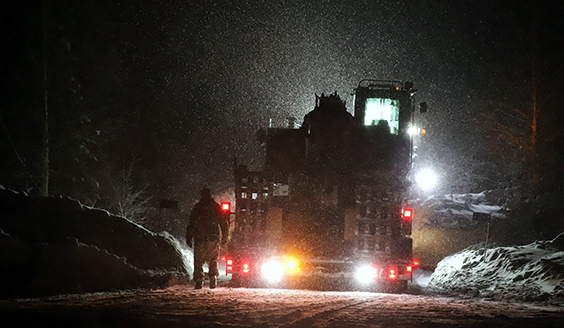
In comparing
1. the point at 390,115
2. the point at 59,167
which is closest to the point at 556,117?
the point at 390,115

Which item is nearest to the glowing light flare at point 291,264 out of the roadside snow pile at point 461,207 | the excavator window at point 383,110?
the excavator window at point 383,110

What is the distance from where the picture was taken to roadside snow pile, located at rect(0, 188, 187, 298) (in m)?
9.88

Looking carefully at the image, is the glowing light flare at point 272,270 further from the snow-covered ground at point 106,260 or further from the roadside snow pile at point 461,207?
the roadside snow pile at point 461,207

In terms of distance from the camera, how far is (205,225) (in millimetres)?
10523

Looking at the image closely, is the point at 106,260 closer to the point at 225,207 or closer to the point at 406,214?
the point at 225,207

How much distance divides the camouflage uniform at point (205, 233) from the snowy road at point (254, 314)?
2.67 meters

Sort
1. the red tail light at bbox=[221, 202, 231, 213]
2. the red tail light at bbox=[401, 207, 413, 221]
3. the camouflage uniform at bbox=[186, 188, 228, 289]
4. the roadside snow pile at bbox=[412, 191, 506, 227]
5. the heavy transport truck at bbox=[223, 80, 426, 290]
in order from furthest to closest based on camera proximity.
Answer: the roadside snow pile at bbox=[412, 191, 506, 227]
the red tail light at bbox=[221, 202, 231, 213]
the red tail light at bbox=[401, 207, 413, 221]
the heavy transport truck at bbox=[223, 80, 426, 290]
the camouflage uniform at bbox=[186, 188, 228, 289]

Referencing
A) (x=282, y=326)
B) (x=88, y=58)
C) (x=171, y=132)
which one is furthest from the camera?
(x=171, y=132)

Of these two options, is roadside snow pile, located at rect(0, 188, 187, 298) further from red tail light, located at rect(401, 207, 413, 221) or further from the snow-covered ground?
red tail light, located at rect(401, 207, 413, 221)

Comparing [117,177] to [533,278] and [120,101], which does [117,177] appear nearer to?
[120,101]

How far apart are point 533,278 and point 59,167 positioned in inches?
995

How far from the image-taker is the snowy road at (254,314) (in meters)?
5.47

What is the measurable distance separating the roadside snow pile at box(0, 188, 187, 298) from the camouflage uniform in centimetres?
180

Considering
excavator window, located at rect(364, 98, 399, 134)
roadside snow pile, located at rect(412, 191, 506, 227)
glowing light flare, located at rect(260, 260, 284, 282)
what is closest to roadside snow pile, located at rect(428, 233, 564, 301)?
glowing light flare, located at rect(260, 260, 284, 282)
